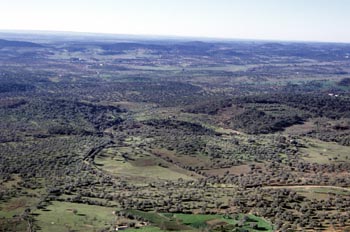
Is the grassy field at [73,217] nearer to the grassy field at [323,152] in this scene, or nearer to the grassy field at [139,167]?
the grassy field at [139,167]

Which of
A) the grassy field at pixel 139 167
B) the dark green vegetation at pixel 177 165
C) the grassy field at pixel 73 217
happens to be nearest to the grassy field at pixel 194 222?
the dark green vegetation at pixel 177 165

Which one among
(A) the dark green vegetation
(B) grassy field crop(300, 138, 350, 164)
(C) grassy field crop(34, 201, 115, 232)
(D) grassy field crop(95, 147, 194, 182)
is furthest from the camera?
(B) grassy field crop(300, 138, 350, 164)

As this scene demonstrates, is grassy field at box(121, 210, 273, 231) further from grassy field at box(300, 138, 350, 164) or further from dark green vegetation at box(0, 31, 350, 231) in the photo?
grassy field at box(300, 138, 350, 164)

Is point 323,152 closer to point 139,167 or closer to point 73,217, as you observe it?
point 139,167

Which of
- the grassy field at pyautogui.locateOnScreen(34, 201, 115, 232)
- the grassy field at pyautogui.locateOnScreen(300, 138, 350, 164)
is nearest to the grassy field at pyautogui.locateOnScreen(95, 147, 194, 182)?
the grassy field at pyautogui.locateOnScreen(34, 201, 115, 232)

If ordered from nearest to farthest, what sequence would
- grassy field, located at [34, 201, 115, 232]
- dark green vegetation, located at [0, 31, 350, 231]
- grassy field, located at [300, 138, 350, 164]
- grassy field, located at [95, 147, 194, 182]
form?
grassy field, located at [34, 201, 115, 232], dark green vegetation, located at [0, 31, 350, 231], grassy field, located at [95, 147, 194, 182], grassy field, located at [300, 138, 350, 164]

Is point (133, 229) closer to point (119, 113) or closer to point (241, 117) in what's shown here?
point (241, 117)

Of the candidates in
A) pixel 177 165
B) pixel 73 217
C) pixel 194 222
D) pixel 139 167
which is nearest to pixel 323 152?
pixel 177 165

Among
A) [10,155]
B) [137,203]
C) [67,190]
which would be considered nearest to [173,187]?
[137,203]

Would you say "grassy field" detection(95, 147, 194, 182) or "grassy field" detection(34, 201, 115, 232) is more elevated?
"grassy field" detection(34, 201, 115, 232)
